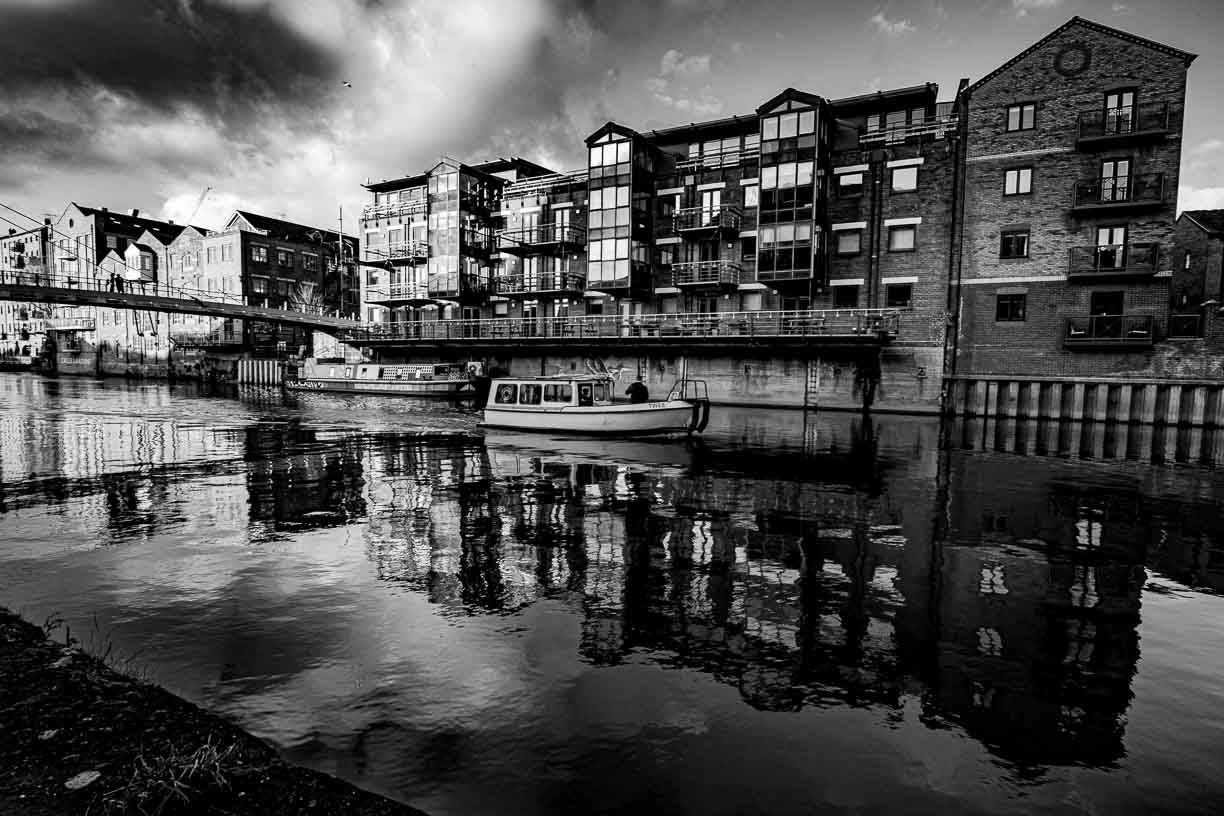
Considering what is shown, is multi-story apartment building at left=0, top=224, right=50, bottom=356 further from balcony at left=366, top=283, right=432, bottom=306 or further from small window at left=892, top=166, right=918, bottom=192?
small window at left=892, top=166, right=918, bottom=192

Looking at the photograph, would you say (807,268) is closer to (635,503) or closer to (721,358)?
(721,358)

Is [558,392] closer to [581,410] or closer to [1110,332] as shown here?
[581,410]

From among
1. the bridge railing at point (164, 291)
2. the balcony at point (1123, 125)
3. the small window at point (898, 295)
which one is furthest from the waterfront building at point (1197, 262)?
the bridge railing at point (164, 291)

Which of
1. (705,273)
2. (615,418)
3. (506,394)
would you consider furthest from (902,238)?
(506,394)

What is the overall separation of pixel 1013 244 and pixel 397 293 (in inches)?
2079

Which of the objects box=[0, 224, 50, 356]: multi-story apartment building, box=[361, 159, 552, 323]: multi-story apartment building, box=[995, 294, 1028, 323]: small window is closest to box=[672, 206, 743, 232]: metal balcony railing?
box=[995, 294, 1028, 323]: small window

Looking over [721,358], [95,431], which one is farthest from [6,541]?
[721,358]

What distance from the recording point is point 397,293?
6544cm

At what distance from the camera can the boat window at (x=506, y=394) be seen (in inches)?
1185

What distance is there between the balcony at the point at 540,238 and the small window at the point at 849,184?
20808 mm

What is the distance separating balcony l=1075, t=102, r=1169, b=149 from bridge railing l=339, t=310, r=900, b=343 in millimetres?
13992

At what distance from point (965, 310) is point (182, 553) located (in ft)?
141

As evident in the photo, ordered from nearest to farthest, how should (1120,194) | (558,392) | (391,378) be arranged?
(558,392) → (1120,194) → (391,378)

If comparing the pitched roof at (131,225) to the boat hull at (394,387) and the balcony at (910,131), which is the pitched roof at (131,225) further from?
the balcony at (910,131)
